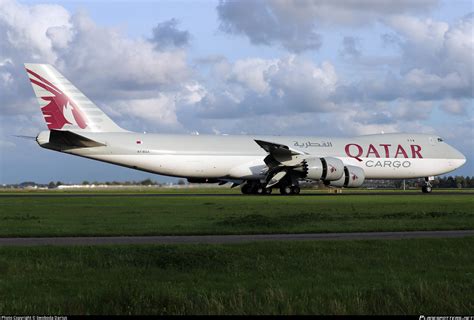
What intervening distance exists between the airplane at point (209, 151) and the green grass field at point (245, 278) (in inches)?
1205

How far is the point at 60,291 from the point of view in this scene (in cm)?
1148

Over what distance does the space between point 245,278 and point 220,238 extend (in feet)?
22.6

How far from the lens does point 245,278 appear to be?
42.4 ft

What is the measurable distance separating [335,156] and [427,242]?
115 ft

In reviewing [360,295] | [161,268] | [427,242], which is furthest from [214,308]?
[427,242]

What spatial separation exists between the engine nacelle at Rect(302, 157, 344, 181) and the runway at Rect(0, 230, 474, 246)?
1038 inches

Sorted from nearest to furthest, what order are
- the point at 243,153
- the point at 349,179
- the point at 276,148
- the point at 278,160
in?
1. the point at 276,148
2. the point at 349,179
3. the point at 278,160
4. the point at 243,153

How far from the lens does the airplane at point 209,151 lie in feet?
159

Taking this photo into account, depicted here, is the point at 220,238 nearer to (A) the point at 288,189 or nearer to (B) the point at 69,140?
(B) the point at 69,140

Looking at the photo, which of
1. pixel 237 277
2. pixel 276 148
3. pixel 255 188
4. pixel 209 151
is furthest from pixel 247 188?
pixel 237 277

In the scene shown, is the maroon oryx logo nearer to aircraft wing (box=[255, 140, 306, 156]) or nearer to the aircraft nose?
aircraft wing (box=[255, 140, 306, 156])

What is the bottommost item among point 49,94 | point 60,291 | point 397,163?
point 60,291

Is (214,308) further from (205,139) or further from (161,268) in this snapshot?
(205,139)

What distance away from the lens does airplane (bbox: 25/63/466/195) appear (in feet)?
159
